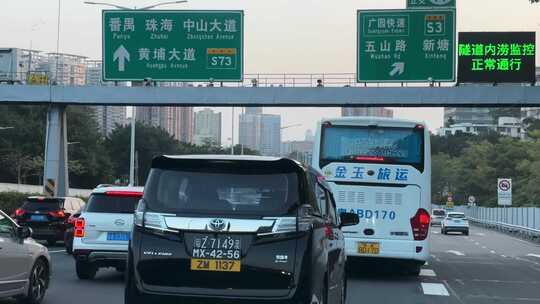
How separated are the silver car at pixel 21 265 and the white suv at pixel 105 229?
3.04 m

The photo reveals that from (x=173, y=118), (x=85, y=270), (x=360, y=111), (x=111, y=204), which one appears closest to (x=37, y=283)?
(x=111, y=204)

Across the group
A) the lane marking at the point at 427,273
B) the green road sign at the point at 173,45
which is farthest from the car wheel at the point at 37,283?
the green road sign at the point at 173,45

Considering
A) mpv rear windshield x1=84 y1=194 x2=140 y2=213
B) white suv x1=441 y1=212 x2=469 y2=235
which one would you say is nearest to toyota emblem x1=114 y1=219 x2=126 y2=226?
mpv rear windshield x1=84 y1=194 x2=140 y2=213

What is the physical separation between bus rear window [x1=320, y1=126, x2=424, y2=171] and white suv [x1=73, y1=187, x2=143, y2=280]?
4378mm

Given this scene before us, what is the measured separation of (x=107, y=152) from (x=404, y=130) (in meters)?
88.4

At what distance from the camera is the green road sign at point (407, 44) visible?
99.1ft

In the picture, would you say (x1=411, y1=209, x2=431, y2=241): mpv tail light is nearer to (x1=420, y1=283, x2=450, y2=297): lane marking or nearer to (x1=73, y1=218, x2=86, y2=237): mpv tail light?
(x1=420, y1=283, x2=450, y2=297): lane marking

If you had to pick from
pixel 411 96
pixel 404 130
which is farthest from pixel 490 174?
pixel 404 130

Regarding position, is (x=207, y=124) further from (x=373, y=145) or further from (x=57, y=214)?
(x=373, y=145)

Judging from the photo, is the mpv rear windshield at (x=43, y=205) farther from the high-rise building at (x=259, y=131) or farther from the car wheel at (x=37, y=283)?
the high-rise building at (x=259, y=131)

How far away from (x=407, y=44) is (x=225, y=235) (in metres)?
22.8

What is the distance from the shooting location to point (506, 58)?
3048 centimetres

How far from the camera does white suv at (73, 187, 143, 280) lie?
52.6 ft

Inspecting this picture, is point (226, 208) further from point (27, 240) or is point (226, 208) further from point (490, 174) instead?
point (490, 174)
